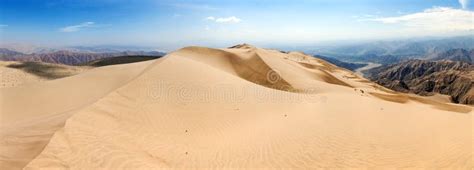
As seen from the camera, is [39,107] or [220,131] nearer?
[220,131]

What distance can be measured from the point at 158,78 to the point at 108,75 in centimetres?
953

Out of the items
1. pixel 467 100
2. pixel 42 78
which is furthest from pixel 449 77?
pixel 42 78

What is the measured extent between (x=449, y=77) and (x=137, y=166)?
205 metres

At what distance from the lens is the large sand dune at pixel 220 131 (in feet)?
32.0

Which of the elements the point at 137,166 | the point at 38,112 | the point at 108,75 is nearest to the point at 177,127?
the point at 137,166

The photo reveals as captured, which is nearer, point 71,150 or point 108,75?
point 71,150

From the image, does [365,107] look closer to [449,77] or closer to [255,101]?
[255,101]

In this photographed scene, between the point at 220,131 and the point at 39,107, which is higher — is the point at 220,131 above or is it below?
above

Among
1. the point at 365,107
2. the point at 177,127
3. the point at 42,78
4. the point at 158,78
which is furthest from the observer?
the point at 42,78

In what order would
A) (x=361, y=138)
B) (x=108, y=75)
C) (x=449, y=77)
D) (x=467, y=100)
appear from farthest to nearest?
(x=449, y=77) → (x=467, y=100) → (x=108, y=75) → (x=361, y=138)

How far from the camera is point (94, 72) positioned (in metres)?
29.6

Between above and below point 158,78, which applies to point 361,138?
below

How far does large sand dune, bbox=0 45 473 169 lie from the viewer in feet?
32.0

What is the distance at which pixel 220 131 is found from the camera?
13.5 m
